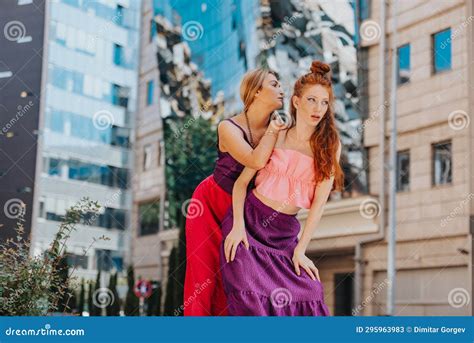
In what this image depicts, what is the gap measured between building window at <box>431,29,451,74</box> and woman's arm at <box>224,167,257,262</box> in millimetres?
5867

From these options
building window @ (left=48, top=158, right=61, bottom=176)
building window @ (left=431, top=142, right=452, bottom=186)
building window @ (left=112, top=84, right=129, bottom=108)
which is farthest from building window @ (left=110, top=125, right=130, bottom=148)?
building window @ (left=431, top=142, right=452, bottom=186)

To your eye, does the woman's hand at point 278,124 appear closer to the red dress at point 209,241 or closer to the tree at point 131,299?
the red dress at point 209,241

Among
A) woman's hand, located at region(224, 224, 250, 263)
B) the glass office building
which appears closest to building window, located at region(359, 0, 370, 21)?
the glass office building

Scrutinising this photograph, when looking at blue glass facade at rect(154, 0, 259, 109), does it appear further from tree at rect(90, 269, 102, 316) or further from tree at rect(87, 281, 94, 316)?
tree at rect(87, 281, 94, 316)

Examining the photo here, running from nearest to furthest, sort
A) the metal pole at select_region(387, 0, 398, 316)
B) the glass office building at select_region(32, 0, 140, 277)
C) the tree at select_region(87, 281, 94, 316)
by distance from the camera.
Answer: the glass office building at select_region(32, 0, 140, 277)
the metal pole at select_region(387, 0, 398, 316)
the tree at select_region(87, 281, 94, 316)

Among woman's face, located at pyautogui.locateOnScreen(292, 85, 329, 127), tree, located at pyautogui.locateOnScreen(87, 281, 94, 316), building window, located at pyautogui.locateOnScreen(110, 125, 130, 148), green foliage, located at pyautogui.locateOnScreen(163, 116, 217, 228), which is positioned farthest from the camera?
green foliage, located at pyautogui.locateOnScreen(163, 116, 217, 228)

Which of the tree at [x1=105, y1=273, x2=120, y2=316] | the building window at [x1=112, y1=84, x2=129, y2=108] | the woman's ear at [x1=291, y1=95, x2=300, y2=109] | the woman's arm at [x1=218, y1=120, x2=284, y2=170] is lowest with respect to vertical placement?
the tree at [x1=105, y1=273, x2=120, y2=316]

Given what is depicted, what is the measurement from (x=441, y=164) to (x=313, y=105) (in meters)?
5.84

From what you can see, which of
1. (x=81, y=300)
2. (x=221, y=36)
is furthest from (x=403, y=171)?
(x=81, y=300)

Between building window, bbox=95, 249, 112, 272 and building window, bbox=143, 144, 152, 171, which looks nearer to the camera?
building window, bbox=95, 249, 112, 272

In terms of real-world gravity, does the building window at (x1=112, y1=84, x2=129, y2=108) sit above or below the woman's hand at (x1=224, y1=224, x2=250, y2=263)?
above

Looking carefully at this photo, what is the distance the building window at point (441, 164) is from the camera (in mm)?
9359

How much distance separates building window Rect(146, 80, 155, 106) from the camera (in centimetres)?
1030

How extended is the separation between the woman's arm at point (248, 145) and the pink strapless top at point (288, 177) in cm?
5
